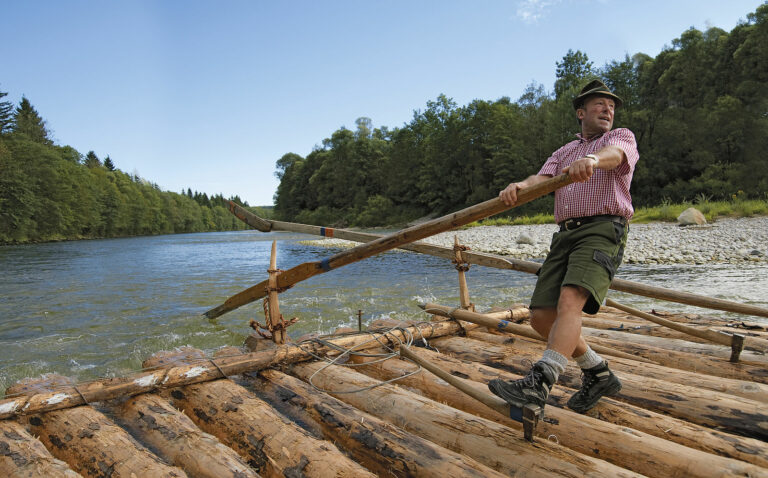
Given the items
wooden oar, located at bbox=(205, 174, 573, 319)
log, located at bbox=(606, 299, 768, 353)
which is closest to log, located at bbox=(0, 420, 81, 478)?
wooden oar, located at bbox=(205, 174, 573, 319)

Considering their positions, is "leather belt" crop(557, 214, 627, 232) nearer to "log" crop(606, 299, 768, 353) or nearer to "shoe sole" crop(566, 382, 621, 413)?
"shoe sole" crop(566, 382, 621, 413)

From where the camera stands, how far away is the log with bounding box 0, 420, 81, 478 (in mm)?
2039

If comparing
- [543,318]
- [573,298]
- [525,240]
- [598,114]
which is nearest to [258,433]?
[543,318]

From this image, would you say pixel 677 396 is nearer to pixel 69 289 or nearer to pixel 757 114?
pixel 69 289

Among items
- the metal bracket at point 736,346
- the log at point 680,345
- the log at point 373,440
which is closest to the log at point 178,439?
the log at point 373,440

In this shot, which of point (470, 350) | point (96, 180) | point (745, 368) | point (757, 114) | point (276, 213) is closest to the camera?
point (745, 368)

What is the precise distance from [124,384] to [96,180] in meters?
81.6

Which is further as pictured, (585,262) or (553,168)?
(553,168)

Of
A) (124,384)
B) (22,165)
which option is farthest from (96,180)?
(124,384)

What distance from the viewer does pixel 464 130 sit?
6141 cm

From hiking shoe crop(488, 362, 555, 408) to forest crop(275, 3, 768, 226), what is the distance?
112 ft

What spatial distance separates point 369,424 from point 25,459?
5.69ft

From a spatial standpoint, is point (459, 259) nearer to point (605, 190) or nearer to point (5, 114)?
point (605, 190)

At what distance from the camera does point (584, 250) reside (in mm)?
2334
